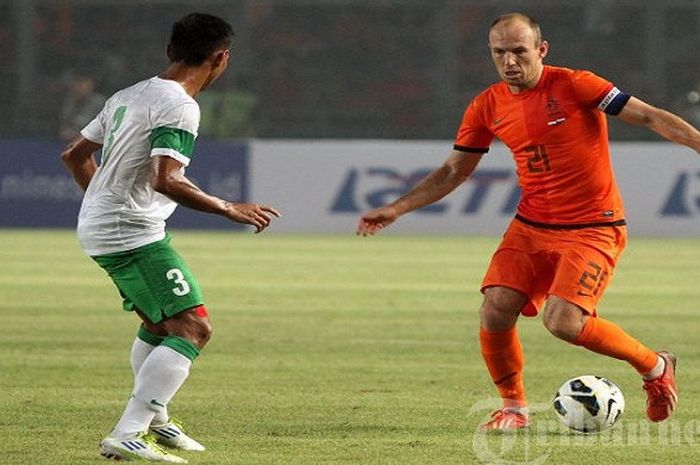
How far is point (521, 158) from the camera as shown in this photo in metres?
8.75

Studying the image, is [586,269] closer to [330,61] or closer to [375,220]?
[375,220]

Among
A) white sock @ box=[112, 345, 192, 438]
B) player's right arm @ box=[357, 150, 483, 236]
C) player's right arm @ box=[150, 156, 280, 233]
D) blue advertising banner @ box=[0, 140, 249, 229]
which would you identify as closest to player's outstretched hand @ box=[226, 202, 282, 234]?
player's right arm @ box=[150, 156, 280, 233]

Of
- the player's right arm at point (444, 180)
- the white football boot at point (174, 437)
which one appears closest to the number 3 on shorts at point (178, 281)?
the white football boot at point (174, 437)

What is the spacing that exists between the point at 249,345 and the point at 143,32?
A: 18.1 metres

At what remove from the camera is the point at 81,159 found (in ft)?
26.8

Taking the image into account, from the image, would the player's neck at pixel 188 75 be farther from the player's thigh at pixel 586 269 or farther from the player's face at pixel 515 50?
the player's thigh at pixel 586 269

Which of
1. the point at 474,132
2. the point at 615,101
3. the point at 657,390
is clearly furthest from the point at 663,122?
the point at 657,390

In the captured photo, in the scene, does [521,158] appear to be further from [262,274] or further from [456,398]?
[262,274]

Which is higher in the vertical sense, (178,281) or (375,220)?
(375,220)

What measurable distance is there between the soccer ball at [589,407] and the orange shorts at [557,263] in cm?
40

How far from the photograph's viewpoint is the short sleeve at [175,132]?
7324 millimetres

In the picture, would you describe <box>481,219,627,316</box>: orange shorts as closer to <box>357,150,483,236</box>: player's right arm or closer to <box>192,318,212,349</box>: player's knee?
<box>357,150,483,236</box>: player's right arm

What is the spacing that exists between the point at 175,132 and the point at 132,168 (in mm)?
360

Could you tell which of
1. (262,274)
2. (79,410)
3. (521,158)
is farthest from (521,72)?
(262,274)
